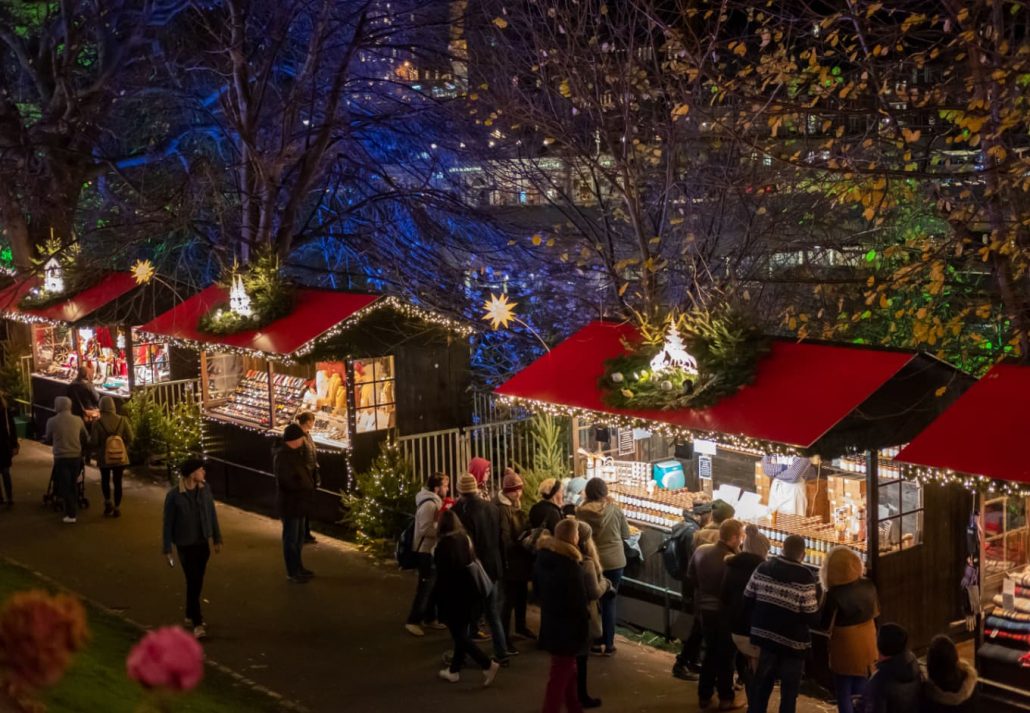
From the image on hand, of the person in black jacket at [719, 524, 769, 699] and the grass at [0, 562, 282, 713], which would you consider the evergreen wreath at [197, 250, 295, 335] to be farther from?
the person in black jacket at [719, 524, 769, 699]

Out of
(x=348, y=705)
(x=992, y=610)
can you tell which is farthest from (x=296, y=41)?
(x=992, y=610)

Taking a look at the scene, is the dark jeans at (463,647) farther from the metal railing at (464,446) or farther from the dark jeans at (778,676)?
the metal railing at (464,446)

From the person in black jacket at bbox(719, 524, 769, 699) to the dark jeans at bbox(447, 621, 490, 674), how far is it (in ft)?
7.00

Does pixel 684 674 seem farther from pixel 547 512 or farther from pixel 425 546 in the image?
pixel 425 546

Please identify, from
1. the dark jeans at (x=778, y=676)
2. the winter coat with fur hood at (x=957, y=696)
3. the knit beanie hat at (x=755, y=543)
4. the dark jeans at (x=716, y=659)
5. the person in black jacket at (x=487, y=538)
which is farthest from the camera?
the person in black jacket at (x=487, y=538)

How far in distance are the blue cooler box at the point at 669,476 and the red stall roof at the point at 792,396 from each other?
145 centimetres

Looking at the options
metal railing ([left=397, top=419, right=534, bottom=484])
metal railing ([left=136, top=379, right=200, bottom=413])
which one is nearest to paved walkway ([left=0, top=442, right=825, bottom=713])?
metal railing ([left=397, top=419, right=534, bottom=484])

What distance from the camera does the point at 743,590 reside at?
930 cm

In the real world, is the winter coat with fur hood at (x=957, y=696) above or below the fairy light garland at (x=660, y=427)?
below

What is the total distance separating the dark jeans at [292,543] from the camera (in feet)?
43.3

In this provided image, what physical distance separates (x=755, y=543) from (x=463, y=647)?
261 centimetres

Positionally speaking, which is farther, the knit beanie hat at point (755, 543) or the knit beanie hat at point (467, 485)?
the knit beanie hat at point (467, 485)

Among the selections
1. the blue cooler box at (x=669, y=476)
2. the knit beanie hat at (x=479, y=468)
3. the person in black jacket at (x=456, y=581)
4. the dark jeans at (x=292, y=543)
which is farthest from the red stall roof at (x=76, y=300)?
the person in black jacket at (x=456, y=581)

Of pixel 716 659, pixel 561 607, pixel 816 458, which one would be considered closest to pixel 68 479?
pixel 561 607
